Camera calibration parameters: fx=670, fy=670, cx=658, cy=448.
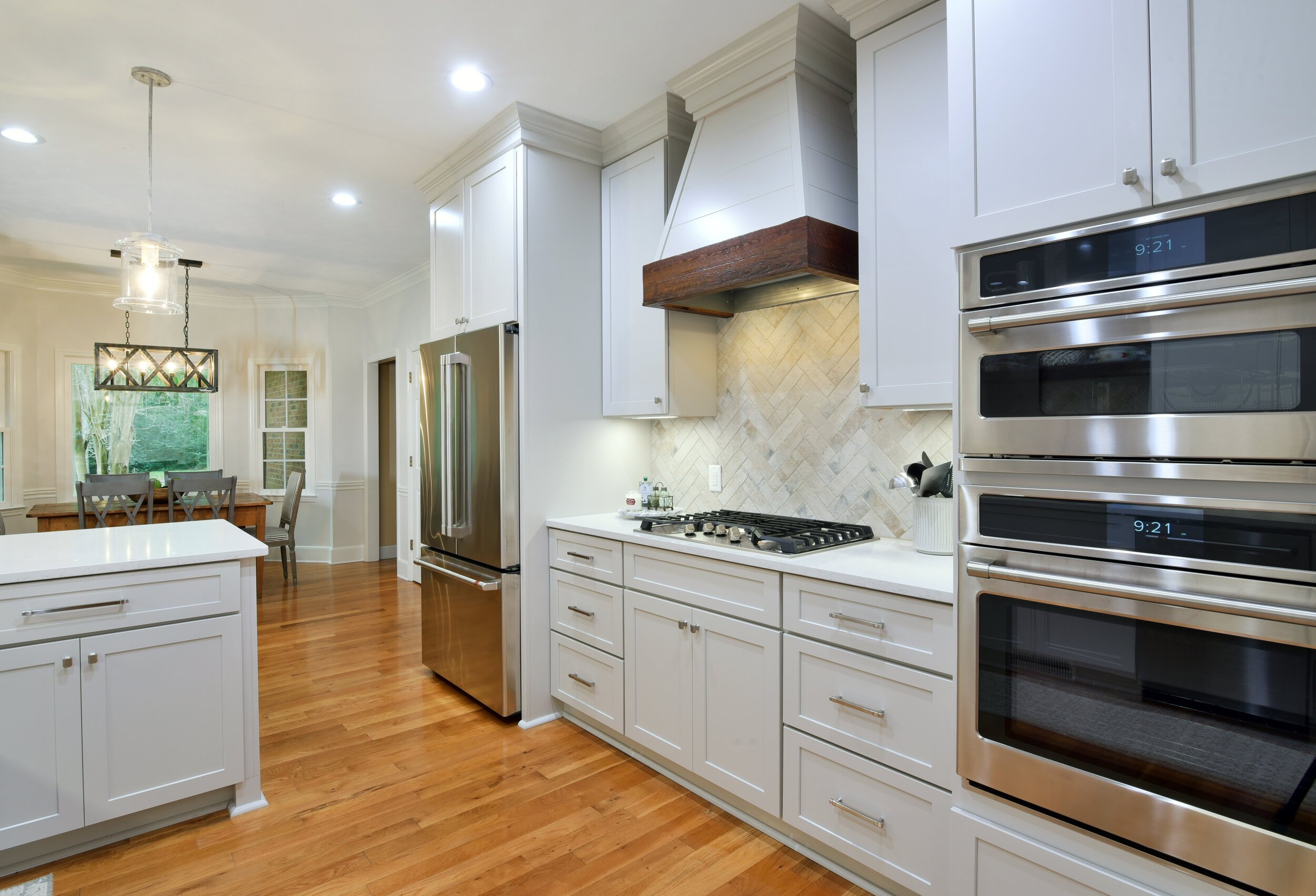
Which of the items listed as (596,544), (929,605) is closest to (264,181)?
(596,544)

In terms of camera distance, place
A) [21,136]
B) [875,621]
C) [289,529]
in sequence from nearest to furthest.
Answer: [875,621]
[21,136]
[289,529]

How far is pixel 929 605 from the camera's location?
173 cm

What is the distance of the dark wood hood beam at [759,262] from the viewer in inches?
85.7

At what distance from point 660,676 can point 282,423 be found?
19.5ft

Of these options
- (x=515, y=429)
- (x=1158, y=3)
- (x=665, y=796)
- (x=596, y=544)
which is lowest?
(x=665, y=796)

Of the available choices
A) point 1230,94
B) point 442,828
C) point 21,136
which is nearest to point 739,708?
point 442,828

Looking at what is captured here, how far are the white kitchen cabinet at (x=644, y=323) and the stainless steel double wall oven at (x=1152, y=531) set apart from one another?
1580 mm

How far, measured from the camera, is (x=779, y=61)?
2395mm

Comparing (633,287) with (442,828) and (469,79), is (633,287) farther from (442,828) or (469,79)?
(442,828)

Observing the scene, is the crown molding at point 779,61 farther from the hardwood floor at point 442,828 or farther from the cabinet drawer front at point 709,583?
the hardwood floor at point 442,828

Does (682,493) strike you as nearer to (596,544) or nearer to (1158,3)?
(596,544)

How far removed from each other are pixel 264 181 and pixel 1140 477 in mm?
4337

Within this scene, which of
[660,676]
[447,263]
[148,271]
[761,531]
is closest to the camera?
[761,531]

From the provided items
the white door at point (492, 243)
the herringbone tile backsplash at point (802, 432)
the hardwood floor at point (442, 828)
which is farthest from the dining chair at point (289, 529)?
the herringbone tile backsplash at point (802, 432)
